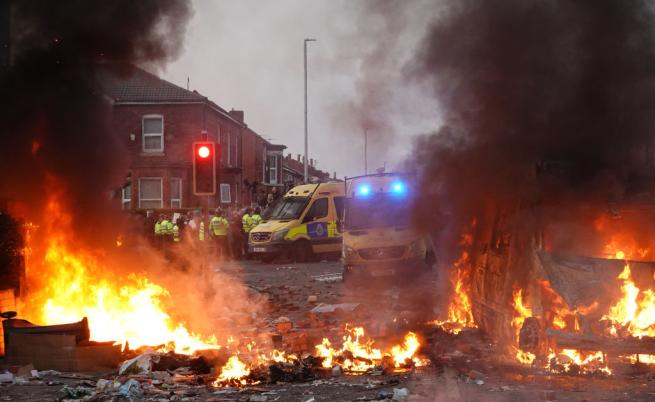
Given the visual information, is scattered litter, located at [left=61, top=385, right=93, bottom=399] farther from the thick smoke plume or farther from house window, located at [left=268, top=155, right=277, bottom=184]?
house window, located at [left=268, top=155, right=277, bottom=184]

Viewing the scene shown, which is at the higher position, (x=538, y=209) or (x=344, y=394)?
(x=538, y=209)

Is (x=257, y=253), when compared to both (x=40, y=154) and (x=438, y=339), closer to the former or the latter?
(x=40, y=154)

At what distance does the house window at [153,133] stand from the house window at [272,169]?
1774cm

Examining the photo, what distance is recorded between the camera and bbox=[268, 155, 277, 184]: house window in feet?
161

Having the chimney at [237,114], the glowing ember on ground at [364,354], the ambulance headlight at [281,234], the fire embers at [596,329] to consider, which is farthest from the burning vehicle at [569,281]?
the chimney at [237,114]

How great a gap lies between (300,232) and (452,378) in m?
14.5

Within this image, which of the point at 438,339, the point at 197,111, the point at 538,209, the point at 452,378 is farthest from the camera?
the point at 197,111

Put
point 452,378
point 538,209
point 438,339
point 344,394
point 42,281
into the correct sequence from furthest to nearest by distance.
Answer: point 42,281
point 438,339
point 538,209
point 452,378
point 344,394

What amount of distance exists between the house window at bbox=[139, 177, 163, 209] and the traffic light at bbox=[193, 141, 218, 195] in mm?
21011

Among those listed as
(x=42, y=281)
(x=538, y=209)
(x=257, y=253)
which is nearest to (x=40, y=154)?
(x=42, y=281)

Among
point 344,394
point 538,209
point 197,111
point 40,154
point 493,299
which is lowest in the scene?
point 344,394

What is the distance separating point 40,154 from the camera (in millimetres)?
9977

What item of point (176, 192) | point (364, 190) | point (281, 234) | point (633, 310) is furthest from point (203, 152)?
point (176, 192)

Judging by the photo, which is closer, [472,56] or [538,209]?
[538,209]
